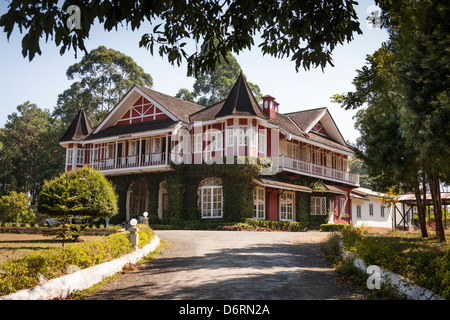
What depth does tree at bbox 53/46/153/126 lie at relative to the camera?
49.3 meters

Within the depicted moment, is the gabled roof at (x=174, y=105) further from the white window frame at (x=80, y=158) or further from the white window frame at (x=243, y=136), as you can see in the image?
the white window frame at (x=80, y=158)

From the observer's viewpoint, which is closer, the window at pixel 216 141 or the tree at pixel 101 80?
the window at pixel 216 141

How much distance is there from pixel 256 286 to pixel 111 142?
27.6m

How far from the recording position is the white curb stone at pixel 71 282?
6.24 metres

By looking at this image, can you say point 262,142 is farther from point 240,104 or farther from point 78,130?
point 78,130


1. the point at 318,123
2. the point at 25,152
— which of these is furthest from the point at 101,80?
the point at 318,123

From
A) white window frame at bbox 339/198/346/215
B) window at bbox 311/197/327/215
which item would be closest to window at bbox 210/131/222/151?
window at bbox 311/197/327/215

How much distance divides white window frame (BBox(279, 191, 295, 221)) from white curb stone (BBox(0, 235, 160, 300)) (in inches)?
783

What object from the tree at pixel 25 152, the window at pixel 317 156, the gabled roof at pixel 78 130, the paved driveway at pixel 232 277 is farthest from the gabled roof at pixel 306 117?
the tree at pixel 25 152

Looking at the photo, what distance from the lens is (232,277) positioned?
8469mm

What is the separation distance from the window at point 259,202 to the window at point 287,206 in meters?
2.03

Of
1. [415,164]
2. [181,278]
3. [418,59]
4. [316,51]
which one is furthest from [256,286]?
[415,164]
